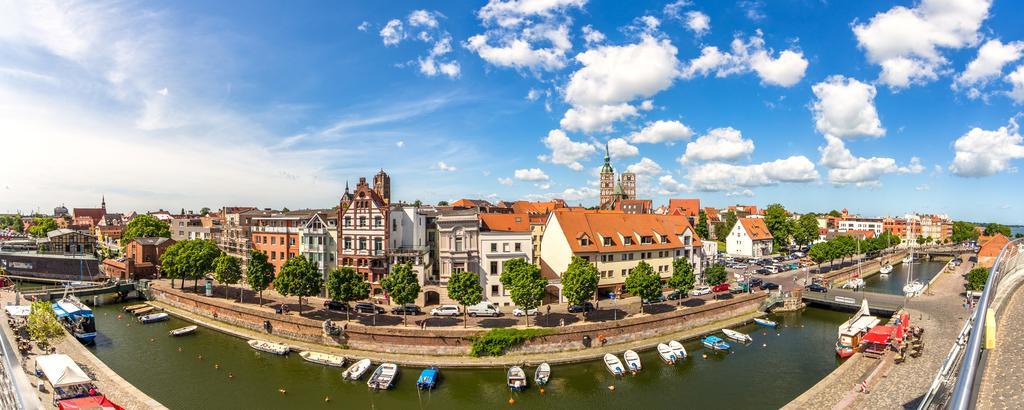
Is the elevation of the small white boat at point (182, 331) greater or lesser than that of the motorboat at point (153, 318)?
lesser

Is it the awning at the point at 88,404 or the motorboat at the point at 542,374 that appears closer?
the awning at the point at 88,404

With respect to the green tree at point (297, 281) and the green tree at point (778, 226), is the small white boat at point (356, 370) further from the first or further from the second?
the green tree at point (778, 226)

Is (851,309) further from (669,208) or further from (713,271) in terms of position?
(669,208)

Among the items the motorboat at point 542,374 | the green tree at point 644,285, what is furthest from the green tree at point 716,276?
the motorboat at point 542,374

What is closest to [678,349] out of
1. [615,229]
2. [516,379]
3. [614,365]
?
[614,365]

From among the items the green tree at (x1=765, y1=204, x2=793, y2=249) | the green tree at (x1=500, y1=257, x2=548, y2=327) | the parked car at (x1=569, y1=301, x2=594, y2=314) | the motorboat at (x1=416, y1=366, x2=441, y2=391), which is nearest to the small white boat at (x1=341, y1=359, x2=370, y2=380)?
the motorboat at (x1=416, y1=366, x2=441, y2=391)

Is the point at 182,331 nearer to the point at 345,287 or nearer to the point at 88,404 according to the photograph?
the point at 345,287

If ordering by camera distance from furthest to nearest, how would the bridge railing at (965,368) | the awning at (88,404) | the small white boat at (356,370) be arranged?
the small white boat at (356,370) → the awning at (88,404) → the bridge railing at (965,368)

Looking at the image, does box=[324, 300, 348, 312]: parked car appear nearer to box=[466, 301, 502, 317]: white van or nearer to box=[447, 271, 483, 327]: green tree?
box=[466, 301, 502, 317]: white van
